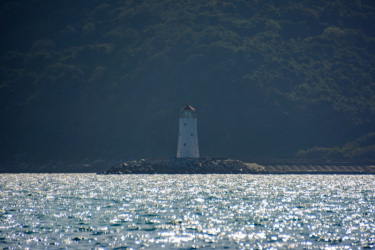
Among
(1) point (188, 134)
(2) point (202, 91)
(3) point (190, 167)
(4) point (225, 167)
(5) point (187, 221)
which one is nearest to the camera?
(5) point (187, 221)

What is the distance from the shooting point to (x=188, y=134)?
93.6 metres

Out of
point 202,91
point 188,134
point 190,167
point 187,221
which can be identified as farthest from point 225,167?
point 187,221

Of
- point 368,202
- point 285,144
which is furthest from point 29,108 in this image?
point 368,202

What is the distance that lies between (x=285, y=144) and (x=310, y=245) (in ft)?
371

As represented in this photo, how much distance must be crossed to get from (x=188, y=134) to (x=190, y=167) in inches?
240

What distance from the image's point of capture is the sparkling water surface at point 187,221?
29625 mm

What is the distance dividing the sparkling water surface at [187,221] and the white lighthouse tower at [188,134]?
110 feet

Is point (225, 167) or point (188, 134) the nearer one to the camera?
point (188, 134)

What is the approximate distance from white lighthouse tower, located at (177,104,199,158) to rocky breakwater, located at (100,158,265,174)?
1191 millimetres

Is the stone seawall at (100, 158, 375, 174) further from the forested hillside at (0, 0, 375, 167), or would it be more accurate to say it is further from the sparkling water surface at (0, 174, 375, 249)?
the sparkling water surface at (0, 174, 375, 249)

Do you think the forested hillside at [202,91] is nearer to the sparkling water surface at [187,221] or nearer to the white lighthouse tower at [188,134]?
the white lighthouse tower at [188,134]

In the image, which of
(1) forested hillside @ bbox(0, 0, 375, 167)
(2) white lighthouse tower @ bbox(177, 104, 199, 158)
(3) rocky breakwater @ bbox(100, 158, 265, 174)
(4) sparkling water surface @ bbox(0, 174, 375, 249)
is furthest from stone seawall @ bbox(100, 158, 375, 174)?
(4) sparkling water surface @ bbox(0, 174, 375, 249)

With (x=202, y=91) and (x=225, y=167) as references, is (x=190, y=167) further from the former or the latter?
(x=202, y=91)

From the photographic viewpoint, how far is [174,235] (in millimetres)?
31875
